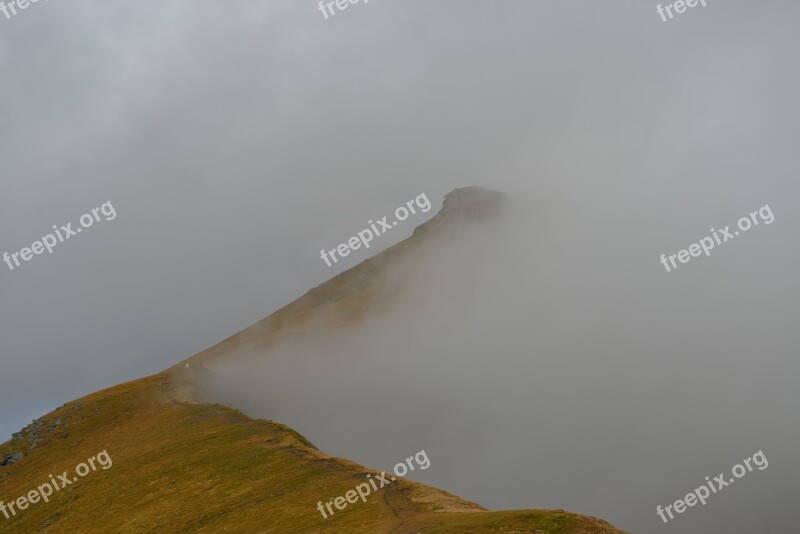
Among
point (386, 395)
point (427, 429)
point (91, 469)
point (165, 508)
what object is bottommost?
point (427, 429)

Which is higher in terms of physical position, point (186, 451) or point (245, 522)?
point (186, 451)

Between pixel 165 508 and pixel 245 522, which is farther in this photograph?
pixel 165 508

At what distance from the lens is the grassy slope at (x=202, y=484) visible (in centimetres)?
4559

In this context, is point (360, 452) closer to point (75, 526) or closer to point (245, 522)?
point (75, 526)

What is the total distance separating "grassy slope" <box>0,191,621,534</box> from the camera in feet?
150

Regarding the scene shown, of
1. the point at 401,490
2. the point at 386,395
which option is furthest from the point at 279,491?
the point at 386,395

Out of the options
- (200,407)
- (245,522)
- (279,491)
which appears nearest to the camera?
(245,522)

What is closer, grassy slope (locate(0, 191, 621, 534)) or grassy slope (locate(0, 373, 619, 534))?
grassy slope (locate(0, 191, 621, 534))

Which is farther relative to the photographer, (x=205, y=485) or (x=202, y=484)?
(x=202, y=484)

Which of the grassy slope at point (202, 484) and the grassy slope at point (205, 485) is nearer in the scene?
the grassy slope at point (202, 484)

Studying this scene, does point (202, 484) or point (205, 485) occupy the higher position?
point (202, 484)

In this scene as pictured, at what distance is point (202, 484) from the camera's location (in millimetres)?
65812

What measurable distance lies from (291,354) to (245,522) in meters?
142

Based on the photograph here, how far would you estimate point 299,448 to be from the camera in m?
72.5
